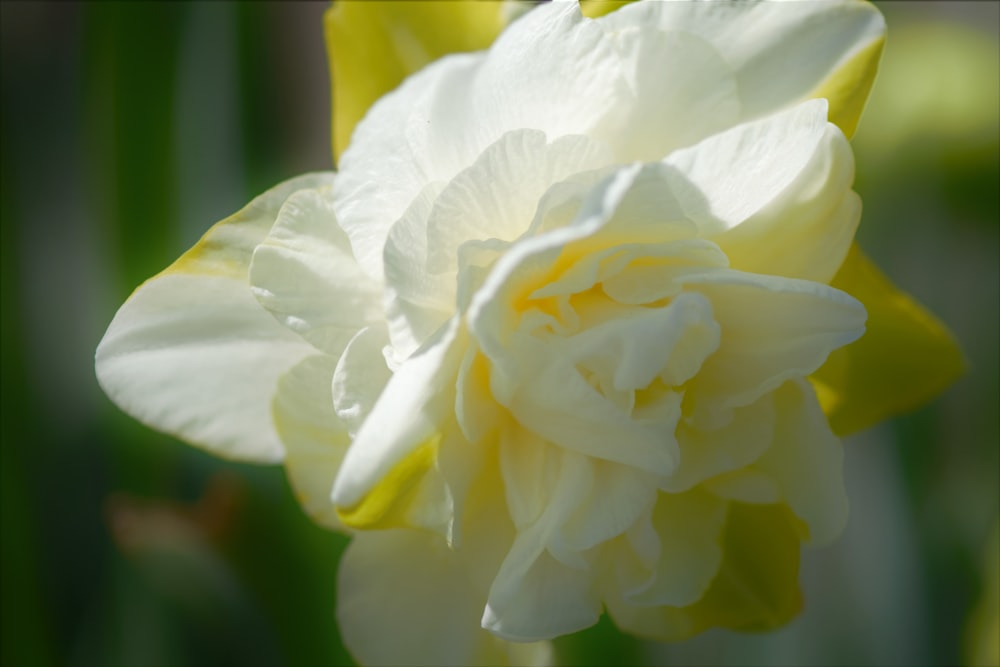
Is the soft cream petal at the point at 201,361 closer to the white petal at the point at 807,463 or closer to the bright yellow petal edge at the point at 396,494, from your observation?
the bright yellow petal edge at the point at 396,494

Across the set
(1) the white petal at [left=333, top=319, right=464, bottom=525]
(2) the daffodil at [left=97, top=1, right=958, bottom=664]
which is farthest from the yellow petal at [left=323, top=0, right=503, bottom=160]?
(1) the white petal at [left=333, top=319, right=464, bottom=525]

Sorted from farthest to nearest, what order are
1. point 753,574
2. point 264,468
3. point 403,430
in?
point 264,468, point 753,574, point 403,430

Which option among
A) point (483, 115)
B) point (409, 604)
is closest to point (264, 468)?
point (409, 604)

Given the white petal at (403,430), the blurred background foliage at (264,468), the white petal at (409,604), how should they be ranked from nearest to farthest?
the white petal at (403,430) < the white petal at (409,604) < the blurred background foliage at (264,468)

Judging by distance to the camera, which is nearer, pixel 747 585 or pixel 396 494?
pixel 396 494

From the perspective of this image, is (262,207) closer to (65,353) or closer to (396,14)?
(396,14)

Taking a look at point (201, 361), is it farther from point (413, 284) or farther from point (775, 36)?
point (775, 36)

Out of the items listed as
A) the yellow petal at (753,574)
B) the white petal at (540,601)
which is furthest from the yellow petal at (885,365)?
the white petal at (540,601)

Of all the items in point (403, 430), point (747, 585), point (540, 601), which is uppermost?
point (403, 430)
